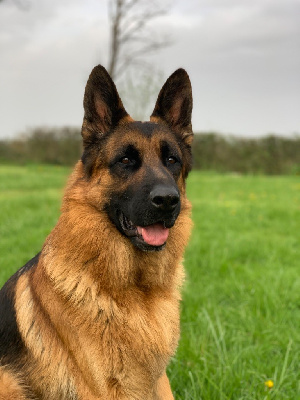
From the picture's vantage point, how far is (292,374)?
323cm

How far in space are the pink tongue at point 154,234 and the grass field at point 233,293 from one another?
0.69m

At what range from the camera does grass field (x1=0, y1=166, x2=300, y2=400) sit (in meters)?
3.21

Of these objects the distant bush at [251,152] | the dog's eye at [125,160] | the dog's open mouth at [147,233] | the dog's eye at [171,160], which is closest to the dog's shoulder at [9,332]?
the dog's open mouth at [147,233]

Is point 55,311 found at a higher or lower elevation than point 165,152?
lower

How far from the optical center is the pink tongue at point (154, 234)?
258cm

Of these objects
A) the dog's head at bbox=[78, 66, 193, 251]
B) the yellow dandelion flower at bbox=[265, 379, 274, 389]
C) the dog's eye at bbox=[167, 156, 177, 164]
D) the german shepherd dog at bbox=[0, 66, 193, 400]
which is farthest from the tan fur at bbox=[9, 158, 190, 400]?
the yellow dandelion flower at bbox=[265, 379, 274, 389]

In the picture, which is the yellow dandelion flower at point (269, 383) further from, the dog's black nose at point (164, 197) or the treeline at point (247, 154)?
the treeline at point (247, 154)

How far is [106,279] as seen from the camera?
8.34 ft

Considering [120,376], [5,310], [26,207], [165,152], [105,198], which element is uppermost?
[165,152]

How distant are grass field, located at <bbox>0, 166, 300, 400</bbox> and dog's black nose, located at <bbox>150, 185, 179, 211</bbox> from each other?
30.3 inches

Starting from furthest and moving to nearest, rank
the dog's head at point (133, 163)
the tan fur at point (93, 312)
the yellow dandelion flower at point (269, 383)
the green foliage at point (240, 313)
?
1. the green foliage at point (240, 313)
2. the yellow dandelion flower at point (269, 383)
3. the dog's head at point (133, 163)
4. the tan fur at point (93, 312)

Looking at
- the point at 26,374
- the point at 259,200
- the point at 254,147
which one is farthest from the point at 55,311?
the point at 254,147

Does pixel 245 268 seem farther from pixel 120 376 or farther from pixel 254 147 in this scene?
pixel 254 147

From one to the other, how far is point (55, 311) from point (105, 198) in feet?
2.35
